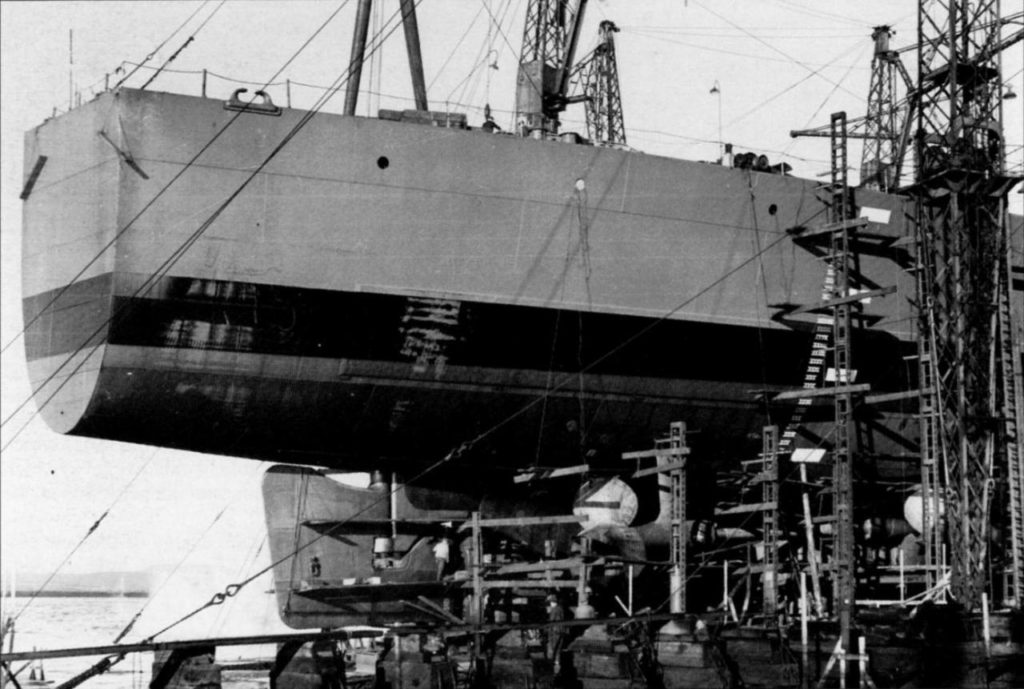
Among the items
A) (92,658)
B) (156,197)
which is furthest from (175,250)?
(92,658)

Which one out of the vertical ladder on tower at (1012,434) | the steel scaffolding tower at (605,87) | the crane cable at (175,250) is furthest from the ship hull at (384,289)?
the steel scaffolding tower at (605,87)

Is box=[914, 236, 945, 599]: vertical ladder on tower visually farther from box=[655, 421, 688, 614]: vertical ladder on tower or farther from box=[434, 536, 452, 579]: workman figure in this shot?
box=[434, 536, 452, 579]: workman figure

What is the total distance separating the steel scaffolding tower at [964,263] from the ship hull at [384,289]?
1974mm

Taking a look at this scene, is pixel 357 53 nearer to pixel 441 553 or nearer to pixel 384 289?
pixel 384 289

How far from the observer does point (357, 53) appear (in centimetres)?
1370

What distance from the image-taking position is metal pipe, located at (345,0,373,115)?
1348cm

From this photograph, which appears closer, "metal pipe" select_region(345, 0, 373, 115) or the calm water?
"metal pipe" select_region(345, 0, 373, 115)

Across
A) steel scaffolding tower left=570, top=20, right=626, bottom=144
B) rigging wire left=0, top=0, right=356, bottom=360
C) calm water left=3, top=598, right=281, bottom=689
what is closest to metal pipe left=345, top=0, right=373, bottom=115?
rigging wire left=0, top=0, right=356, bottom=360

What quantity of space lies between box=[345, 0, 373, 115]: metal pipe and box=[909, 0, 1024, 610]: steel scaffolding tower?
7356 millimetres

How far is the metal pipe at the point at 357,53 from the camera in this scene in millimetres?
13477

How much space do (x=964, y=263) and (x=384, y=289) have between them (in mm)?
7861

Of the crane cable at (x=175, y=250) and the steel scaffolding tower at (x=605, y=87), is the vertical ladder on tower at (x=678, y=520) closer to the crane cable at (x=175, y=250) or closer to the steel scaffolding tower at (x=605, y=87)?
the crane cable at (x=175, y=250)

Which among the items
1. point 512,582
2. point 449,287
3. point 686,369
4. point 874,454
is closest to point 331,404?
point 449,287

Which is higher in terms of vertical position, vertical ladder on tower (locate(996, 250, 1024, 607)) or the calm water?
vertical ladder on tower (locate(996, 250, 1024, 607))
